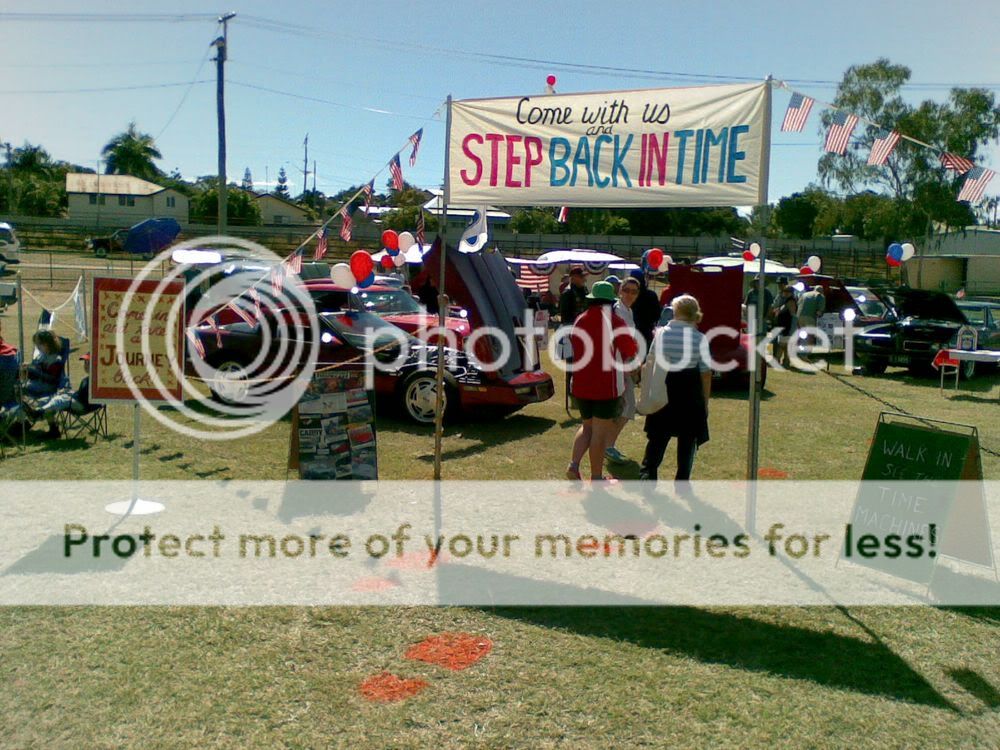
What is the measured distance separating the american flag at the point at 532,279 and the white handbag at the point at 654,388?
22010 millimetres

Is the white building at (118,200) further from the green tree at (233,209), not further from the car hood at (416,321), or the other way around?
the car hood at (416,321)

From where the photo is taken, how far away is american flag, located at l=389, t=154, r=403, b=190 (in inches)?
263

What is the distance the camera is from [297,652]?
14.8ft

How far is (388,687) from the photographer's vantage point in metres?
4.16

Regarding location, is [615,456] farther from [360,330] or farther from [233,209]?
[233,209]

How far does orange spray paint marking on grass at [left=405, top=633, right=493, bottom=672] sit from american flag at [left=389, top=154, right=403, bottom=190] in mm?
3632

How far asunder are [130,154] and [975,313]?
254 feet

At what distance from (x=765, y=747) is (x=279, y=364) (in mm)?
8674

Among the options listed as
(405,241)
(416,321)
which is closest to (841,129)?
(416,321)

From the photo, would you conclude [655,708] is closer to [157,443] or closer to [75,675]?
[75,675]

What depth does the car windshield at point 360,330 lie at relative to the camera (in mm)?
10805

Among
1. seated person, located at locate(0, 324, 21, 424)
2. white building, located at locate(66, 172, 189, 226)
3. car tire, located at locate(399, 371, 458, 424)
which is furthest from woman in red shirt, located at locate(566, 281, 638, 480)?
white building, located at locate(66, 172, 189, 226)

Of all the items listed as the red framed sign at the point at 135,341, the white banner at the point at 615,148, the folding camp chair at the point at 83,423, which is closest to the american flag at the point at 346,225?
the red framed sign at the point at 135,341

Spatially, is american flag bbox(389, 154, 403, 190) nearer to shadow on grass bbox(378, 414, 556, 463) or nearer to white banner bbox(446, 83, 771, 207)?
white banner bbox(446, 83, 771, 207)
